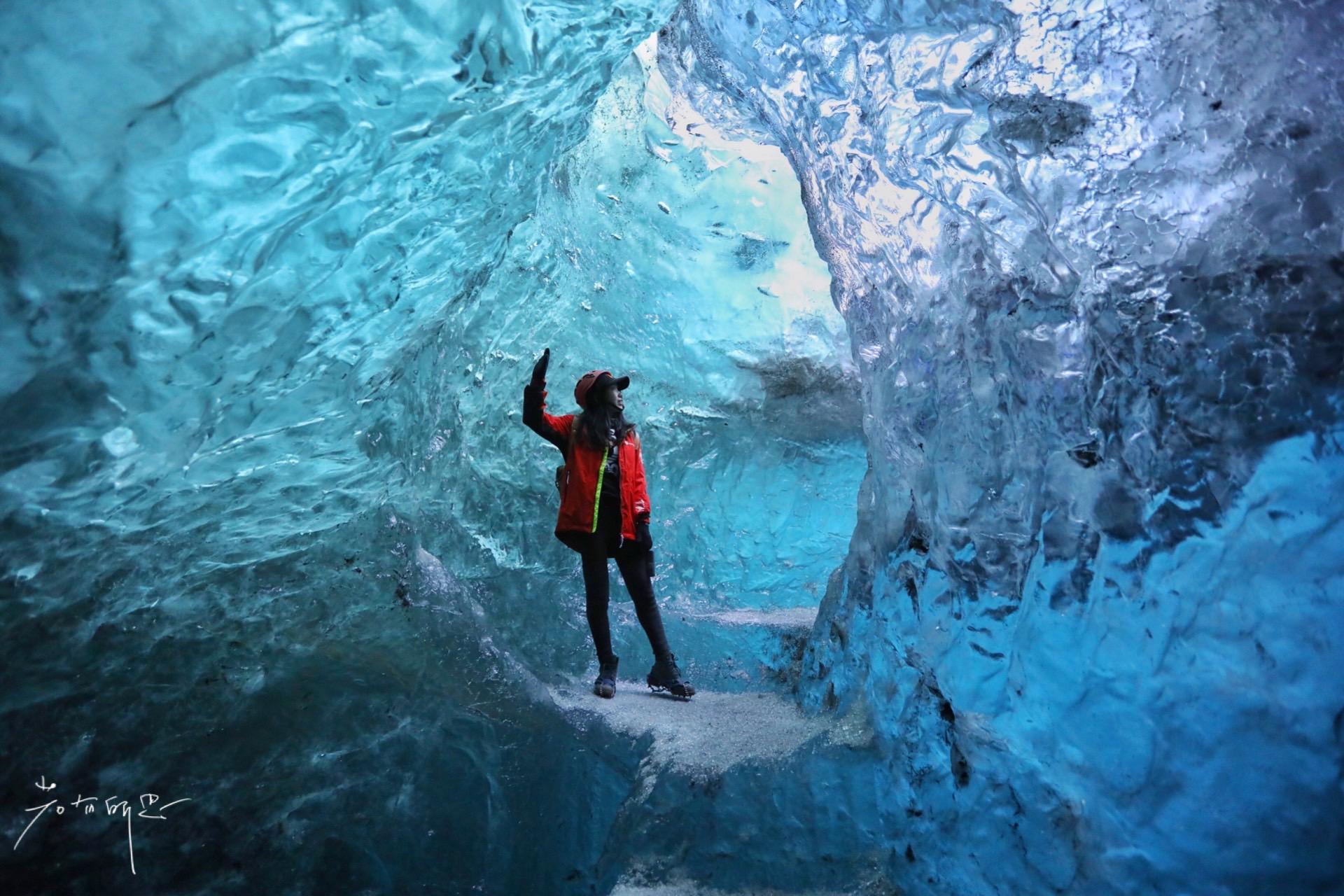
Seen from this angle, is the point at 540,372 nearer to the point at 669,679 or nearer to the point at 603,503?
the point at 603,503

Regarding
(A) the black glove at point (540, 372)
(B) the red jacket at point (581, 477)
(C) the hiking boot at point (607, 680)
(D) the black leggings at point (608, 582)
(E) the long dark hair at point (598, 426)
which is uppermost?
(A) the black glove at point (540, 372)

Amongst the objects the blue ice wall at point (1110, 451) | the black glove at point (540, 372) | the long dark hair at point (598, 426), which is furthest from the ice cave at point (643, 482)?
the black glove at point (540, 372)

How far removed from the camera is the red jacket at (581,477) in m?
3.60

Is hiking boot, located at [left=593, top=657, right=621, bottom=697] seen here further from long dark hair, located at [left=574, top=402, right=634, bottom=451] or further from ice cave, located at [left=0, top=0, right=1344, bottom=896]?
long dark hair, located at [left=574, top=402, right=634, bottom=451]

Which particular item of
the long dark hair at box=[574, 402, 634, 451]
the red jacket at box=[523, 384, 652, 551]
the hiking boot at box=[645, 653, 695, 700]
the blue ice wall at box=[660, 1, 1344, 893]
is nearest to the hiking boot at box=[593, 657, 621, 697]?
the hiking boot at box=[645, 653, 695, 700]

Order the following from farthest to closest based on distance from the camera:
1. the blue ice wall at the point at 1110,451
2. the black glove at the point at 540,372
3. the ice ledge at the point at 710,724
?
1. the black glove at the point at 540,372
2. the ice ledge at the point at 710,724
3. the blue ice wall at the point at 1110,451

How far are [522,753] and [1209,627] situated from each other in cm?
238

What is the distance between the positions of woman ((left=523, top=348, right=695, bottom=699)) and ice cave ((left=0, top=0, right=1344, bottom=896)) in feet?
0.21

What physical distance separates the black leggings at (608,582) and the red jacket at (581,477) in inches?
2.2

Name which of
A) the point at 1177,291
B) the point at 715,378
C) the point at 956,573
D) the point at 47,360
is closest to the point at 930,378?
the point at 956,573

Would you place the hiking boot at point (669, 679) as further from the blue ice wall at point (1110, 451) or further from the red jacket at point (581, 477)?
the blue ice wall at point (1110, 451)

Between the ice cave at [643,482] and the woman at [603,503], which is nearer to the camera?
the ice cave at [643,482]

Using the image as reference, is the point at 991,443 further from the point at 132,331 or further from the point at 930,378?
the point at 132,331

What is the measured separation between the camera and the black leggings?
3.65m
